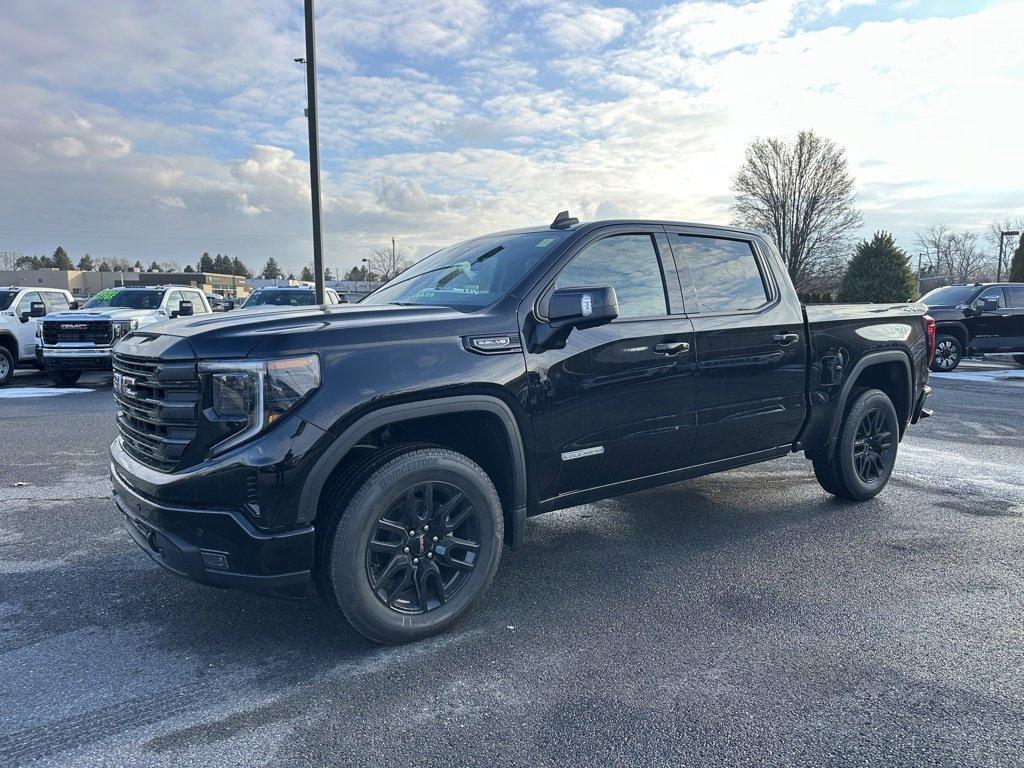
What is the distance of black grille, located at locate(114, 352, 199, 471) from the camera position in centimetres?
293

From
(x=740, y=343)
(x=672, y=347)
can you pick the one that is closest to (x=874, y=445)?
(x=740, y=343)

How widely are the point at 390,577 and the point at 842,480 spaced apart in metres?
3.61

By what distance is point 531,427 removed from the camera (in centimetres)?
346

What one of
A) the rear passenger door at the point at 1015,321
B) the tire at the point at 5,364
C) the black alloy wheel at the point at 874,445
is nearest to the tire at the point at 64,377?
the tire at the point at 5,364

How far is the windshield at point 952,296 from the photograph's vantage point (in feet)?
53.0

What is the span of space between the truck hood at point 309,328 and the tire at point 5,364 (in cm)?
1209

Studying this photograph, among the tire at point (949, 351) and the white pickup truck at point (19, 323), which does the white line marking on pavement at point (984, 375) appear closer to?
the tire at point (949, 351)

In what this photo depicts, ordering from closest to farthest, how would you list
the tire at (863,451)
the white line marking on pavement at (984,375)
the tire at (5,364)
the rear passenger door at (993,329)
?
the tire at (863,451) < the tire at (5,364) < the white line marking on pavement at (984,375) < the rear passenger door at (993,329)

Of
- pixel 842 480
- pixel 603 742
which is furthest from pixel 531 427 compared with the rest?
pixel 842 480

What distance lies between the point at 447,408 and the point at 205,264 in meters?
140

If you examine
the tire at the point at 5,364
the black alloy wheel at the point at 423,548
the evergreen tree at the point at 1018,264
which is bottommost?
the black alloy wheel at the point at 423,548

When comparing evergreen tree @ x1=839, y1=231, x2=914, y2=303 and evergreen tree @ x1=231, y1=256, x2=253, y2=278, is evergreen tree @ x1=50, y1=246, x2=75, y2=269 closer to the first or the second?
evergreen tree @ x1=231, y1=256, x2=253, y2=278

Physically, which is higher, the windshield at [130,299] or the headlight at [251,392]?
the windshield at [130,299]

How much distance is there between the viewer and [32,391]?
1204 centimetres
